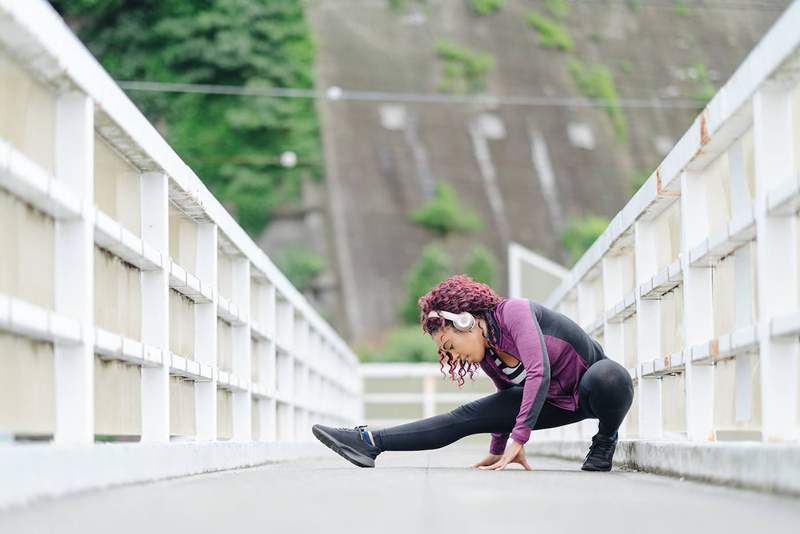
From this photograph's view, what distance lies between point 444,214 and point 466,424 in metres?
35.1

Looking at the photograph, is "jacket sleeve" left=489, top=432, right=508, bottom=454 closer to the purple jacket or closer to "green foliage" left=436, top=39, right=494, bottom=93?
the purple jacket

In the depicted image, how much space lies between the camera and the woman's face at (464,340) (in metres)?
6.18

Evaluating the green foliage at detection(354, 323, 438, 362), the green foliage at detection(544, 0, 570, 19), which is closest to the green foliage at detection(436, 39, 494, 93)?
the green foliage at detection(544, 0, 570, 19)

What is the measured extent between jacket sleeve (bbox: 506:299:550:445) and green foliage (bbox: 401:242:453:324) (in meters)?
33.2

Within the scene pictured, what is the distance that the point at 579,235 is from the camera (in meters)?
43.5

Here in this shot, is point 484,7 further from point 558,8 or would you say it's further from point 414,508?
point 414,508

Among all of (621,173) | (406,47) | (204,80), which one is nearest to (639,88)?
(621,173)

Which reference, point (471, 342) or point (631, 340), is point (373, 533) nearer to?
point (471, 342)

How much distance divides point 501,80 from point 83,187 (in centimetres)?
4295

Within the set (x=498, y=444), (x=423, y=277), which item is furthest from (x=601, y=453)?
(x=423, y=277)

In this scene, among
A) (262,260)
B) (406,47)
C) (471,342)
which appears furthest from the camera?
(406,47)

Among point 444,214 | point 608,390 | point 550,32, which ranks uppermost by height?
point 550,32

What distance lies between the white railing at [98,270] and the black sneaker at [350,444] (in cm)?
53

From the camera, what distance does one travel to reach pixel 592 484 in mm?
4934
